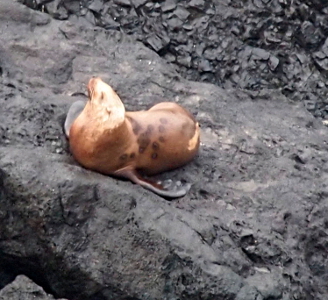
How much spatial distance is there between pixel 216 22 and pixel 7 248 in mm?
3079

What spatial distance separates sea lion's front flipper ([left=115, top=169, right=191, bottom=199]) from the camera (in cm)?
470

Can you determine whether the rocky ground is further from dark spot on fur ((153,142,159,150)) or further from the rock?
dark spot on fur ((153,142,159,150))

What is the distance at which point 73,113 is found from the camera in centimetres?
490

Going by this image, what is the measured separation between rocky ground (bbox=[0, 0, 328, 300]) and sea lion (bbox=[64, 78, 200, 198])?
88 millimetres

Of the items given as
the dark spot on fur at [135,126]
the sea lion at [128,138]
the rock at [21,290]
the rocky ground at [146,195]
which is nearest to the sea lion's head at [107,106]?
the sea lion at [128,138]

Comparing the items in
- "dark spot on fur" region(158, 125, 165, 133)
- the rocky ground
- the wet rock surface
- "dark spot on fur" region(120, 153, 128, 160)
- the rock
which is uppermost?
"dark spot on fur" region(158, 125, 165, 133)

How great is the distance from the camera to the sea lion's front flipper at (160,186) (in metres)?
4.70

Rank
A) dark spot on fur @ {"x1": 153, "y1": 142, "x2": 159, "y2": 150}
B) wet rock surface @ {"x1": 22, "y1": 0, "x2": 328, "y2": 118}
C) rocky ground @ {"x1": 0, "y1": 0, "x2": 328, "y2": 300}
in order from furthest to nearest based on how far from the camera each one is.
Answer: wet rock surface @ {"x1": 22, "y1": 0, "x2": 328, "y2": 118} < dark spot on fur @ {"x1": 153, "y1": 142, "x2": 159, "y2": 150} < rocky ground @ {"x1": 0, "y1": 0, "x2": 328, "y2": 300}

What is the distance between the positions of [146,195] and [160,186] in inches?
9.8

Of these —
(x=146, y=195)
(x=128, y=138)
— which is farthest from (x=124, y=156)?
(x=146, y=195)

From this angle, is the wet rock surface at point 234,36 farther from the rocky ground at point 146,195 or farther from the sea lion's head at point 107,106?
the sea lion's head at point 107,106

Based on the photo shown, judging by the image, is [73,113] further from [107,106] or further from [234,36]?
[234,36]

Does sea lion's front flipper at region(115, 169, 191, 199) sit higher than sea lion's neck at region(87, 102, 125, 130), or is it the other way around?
sea lion's neck at region(87, 102, 125, 130)

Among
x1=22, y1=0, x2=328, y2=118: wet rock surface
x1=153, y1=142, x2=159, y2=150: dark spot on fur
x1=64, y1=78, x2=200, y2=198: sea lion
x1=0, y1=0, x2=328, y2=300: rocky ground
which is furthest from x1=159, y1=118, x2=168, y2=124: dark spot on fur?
x1=22, y1=0, x2=328, y2=118: wet rock surface
